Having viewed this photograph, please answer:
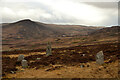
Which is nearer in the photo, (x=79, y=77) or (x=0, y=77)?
(x=79, y=77)

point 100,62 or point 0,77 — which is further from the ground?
point 100,62

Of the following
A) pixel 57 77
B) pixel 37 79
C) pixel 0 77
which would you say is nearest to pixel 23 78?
pixel 37 79

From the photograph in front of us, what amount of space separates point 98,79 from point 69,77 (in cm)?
317

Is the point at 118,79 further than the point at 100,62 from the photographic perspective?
No

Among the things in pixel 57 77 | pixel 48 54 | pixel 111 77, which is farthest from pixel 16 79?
pixel 48 54

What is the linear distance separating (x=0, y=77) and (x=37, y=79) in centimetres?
474

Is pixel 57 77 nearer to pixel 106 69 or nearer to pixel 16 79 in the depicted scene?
pixel 16 79

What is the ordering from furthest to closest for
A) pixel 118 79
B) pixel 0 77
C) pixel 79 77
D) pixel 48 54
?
1. pixel 48 54
2. pixel 0 77
3. pixel 79 77
4. pixel 118 79

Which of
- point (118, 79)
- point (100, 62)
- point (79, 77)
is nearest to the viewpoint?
point (118, 79)

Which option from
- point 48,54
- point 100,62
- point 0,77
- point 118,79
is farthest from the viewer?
point 48,54

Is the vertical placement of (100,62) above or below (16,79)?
above

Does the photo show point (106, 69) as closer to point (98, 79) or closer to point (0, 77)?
point (98, 79)

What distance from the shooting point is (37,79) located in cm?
1491

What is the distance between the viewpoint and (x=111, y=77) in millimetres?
14359
